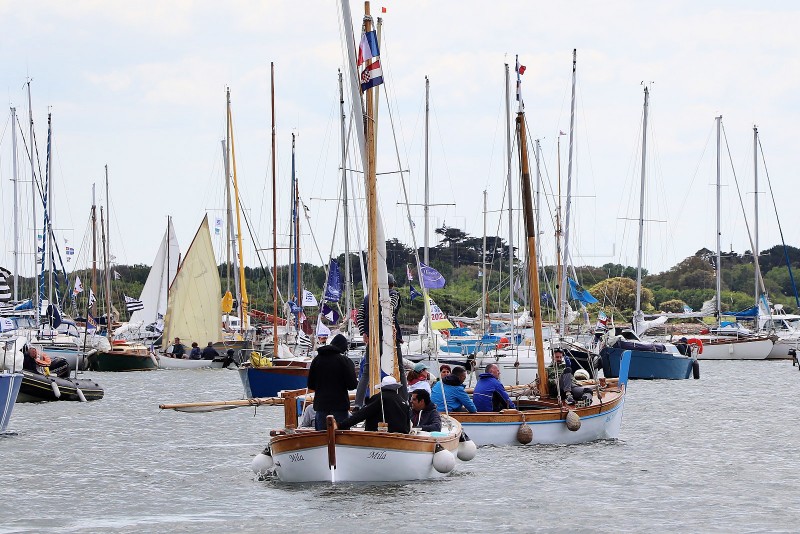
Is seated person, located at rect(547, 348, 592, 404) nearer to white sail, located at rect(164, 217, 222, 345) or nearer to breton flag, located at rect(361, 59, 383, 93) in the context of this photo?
breton flag, located at rect(361, 59, 383, 93)

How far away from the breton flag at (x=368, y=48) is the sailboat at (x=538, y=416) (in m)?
7.78

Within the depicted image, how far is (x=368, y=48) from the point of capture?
73.6 ft

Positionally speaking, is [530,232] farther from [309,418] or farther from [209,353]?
[209,353]

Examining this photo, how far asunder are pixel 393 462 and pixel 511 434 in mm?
6887

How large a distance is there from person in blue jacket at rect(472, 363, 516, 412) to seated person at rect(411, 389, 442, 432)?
4.68 m

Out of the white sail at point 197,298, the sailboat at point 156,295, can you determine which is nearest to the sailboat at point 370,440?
the white sail at point 197,298

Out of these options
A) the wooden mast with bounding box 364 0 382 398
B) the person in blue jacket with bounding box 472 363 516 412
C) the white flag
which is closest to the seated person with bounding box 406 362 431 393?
the person in blue jacket with bounding box 472 363 516 412

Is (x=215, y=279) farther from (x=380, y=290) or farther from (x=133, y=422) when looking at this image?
(x=380, y=290)

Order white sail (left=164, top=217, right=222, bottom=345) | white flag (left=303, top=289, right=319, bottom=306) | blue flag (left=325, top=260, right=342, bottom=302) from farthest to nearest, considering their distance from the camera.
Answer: white sail (left=164, top=217, right=222, bottom=345) → white flag (left=303, top=289, right=319, bottom=306) → blue flag (left=325, top=260, right=342, bottom=302)

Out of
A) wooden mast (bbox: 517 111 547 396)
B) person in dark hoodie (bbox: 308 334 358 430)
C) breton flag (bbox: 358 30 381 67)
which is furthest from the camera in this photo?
wooden mast (bbox: 517 111 547 396)

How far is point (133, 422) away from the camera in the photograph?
3750 cm

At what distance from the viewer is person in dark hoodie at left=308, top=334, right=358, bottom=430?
21.7m

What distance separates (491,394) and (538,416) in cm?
107

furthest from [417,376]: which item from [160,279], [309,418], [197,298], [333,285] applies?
[160,279]
